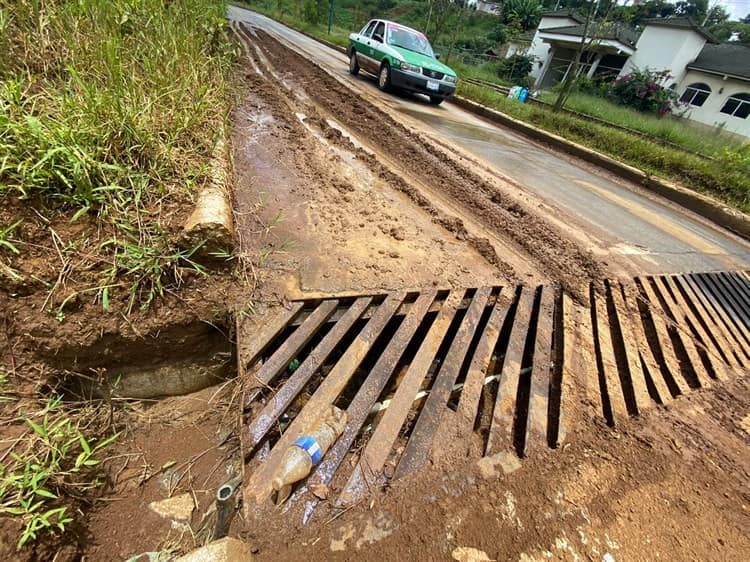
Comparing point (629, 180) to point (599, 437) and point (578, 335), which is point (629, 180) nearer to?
point (578, 335)

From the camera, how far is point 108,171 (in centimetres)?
195

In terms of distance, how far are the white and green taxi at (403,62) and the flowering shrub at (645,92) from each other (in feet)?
57.6

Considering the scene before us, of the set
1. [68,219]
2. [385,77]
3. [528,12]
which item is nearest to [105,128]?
[68,219]

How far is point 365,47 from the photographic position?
8.92 meters

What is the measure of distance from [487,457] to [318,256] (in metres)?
1.61

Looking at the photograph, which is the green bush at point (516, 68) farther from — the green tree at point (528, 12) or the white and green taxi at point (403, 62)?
the green tree at point (528, 12)

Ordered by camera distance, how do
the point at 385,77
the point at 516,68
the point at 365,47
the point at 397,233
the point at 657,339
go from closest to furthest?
1. the point at 657,339
2. the point at 397,233
3. the point at 385,77
4. the point at 365,47
5. the point at 516,68

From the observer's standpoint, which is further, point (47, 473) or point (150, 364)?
point (150, 364)

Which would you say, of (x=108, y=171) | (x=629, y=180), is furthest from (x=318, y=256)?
(x=629, y=180)

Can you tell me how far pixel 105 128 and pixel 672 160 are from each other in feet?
31.5

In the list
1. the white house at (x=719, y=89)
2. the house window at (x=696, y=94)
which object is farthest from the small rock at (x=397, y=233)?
the house window at (x=696, y=94)

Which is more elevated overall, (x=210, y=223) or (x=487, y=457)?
(x=210, y=223)

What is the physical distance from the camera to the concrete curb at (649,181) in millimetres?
5711

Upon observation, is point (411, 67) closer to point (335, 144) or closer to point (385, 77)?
point (385, 77)
